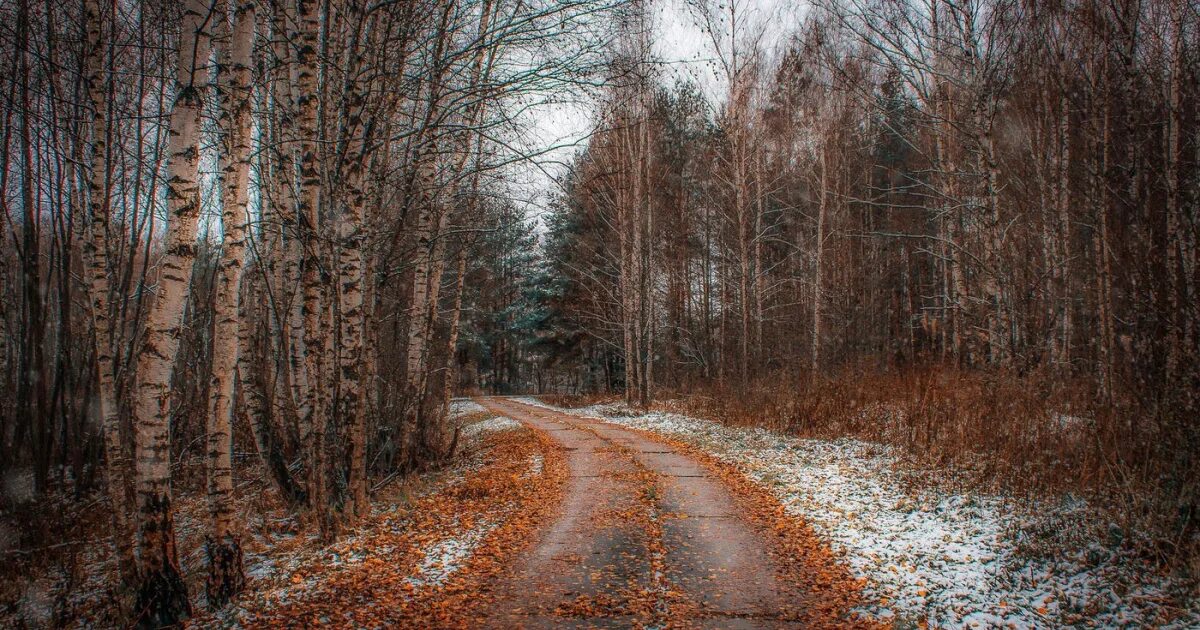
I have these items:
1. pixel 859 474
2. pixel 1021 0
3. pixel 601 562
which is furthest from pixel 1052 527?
pixel 1021 0

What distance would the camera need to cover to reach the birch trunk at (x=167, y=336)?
14.4 ft

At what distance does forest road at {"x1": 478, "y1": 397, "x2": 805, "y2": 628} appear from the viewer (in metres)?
4.35

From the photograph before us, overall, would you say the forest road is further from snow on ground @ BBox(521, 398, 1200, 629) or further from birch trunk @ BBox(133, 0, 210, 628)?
birch trunk @ BBox(133, 0, 210, 628)

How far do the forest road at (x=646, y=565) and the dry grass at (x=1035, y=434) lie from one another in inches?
109

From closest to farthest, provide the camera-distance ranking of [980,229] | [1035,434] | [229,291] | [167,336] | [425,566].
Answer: [167,336], [229,291], [425,566], [1035,434], [980,229]

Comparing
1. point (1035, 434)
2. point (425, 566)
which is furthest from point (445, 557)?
point (1035, 434)

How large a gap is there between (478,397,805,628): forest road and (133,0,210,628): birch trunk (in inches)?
101

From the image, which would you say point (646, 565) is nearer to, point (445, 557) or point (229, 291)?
point (445, 557)

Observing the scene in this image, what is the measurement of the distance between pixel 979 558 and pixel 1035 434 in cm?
265

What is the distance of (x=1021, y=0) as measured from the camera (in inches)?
316

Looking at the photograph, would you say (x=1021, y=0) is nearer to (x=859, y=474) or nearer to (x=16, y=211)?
(x=859, y=474)

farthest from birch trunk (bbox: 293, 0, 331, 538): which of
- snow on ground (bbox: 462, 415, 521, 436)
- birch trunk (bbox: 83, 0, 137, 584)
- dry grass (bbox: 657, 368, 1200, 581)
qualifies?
snow on ground (bbox: 462, 415, 521, 436)

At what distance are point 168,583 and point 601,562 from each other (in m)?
3.40

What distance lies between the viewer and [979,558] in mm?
5125
